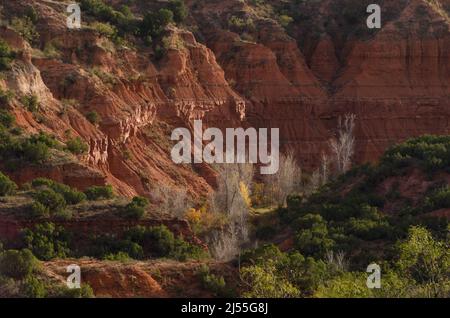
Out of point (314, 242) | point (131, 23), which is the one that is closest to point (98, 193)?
point (314, 242)

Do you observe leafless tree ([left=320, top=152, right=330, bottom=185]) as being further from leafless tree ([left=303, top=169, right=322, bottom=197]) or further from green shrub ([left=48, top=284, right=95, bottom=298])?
green shrub ([left=48, top=284, right=95, bottom=298])

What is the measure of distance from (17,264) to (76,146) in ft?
60.4

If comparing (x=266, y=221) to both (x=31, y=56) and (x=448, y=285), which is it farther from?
(x=448, y=285)

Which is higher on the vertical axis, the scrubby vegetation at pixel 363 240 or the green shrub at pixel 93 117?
the green shrub at pixel 93 117

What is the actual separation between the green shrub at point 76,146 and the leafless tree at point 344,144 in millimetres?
19233

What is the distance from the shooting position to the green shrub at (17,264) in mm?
34281

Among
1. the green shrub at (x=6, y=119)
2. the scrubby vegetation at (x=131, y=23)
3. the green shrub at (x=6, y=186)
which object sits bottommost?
the green shrub at (x=6, y=186)

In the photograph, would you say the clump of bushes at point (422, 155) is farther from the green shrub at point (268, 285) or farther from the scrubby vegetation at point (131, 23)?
the scrubby vegetation at point (131, 23)

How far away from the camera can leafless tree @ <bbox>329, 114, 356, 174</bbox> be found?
6944 cm

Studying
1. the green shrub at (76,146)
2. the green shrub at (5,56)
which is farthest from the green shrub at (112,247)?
the green shrub at (5,56)

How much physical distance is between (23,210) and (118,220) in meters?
3.56

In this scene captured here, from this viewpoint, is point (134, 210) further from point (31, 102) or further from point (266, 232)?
point (31, 102)

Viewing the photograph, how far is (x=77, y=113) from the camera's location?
57688 millimetres

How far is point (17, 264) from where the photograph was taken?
3450 cm
